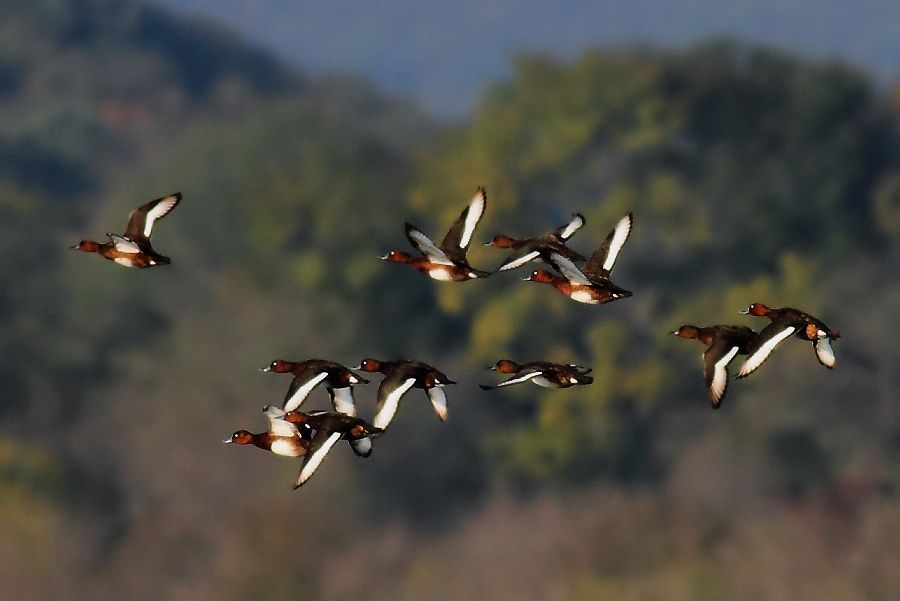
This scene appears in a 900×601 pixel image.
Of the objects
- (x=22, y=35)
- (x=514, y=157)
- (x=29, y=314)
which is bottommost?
(x=22, y=35)

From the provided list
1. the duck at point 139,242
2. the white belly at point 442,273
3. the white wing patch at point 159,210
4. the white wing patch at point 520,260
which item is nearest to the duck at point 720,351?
the white wing patch at point 520,260

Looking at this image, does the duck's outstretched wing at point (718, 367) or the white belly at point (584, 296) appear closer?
the duck's outstretched wing at point (718, 367)

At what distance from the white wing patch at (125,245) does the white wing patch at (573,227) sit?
2.78 meters


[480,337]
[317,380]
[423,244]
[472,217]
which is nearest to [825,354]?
[472,217]

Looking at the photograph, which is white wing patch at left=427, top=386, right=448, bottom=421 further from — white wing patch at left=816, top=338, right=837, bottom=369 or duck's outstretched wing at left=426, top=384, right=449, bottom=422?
white wing patch at left=816, top=338, right=837, bottom=369

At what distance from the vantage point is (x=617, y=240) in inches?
550

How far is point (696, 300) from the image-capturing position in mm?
40500

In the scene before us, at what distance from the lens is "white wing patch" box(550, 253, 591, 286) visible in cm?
1295

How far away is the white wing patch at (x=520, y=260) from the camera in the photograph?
1338 centimetres

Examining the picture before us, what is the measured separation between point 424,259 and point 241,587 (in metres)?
14.7

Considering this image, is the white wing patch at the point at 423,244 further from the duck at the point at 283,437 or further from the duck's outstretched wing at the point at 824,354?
the duck's outstretched wing at the point at 824,354

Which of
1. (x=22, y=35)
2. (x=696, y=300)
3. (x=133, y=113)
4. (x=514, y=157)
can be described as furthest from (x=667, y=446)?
(x=22, y=35)

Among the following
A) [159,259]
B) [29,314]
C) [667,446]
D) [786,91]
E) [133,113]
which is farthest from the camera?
[133,113]

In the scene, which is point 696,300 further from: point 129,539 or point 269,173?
point 129,539
